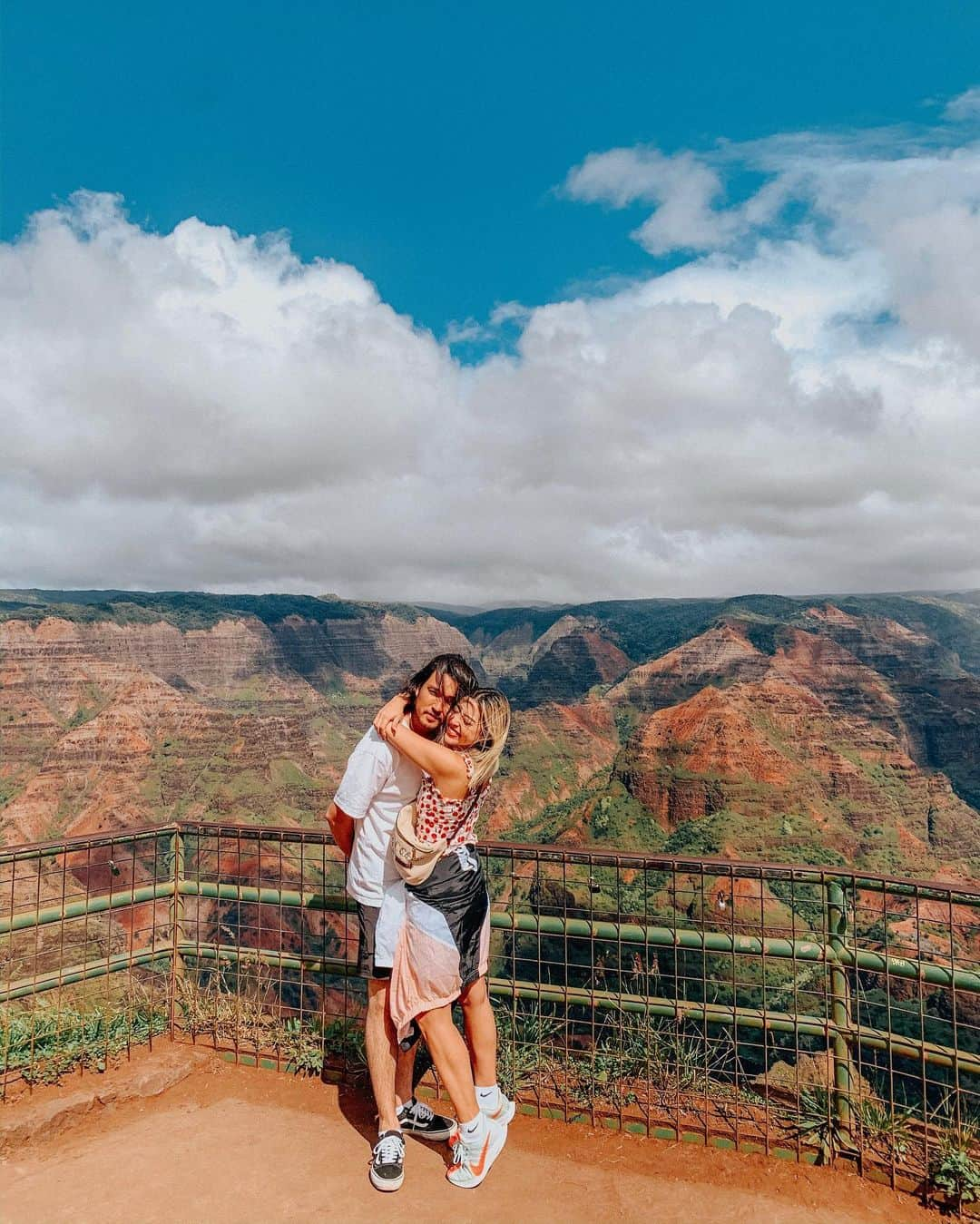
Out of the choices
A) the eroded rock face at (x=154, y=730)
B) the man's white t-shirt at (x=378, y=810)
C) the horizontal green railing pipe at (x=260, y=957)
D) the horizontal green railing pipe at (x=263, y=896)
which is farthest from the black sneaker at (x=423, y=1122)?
the eroded rock face at (x=154, y=730)

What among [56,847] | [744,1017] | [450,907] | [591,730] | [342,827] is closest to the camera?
[450,907]

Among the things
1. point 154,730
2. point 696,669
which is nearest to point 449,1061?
point 154,730

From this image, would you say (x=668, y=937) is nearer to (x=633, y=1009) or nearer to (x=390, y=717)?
(x=633, y=1009)

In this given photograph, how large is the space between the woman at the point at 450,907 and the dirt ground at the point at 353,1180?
0.23 m

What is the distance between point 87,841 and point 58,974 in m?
0.72

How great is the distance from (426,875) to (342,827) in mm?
443

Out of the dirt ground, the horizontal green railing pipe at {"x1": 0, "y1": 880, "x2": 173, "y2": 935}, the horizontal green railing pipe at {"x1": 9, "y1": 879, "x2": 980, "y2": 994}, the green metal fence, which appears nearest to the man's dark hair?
the green metal fence

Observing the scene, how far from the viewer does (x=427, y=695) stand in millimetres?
3221

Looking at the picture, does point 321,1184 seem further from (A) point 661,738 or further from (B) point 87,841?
(A) point 661,738

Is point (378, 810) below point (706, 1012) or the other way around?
the other way around

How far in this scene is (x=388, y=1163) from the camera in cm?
321

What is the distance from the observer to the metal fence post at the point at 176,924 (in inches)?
181

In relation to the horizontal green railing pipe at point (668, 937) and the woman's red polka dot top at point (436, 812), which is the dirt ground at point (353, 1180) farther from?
the woman's red polka dot top at point (436, 812)

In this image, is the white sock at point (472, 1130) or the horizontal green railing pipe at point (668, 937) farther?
the horizontal green railing pipe at point (668, 937)
